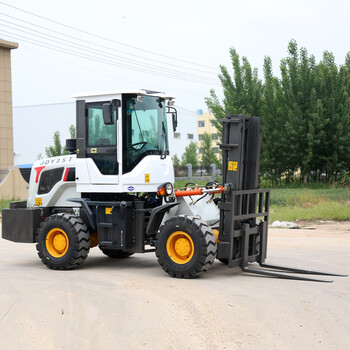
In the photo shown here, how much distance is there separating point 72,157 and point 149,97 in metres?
1.95

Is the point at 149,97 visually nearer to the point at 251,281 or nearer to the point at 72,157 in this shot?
the point at 72,157

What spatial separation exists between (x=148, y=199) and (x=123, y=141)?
1.20m

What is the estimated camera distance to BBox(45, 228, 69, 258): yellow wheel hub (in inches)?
413

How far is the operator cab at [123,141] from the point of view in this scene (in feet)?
33.1

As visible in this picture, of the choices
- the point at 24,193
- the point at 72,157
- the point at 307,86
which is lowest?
the point at 24,193

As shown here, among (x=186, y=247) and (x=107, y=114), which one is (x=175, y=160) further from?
(x=186, y=247)

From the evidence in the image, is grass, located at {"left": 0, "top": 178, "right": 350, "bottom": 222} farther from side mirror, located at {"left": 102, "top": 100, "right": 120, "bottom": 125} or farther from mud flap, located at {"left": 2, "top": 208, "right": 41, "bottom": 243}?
side mirror, located at {"left": 102, "top": 100, "right": 120, "bottom": 125}

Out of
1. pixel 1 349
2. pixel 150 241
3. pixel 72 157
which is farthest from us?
pixel 72 157

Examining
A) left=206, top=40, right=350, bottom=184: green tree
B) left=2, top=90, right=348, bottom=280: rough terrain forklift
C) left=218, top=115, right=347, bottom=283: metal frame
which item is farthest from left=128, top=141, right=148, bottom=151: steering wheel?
left=206, top=40, right=350, bottom=184: green tree

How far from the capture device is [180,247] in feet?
30.8

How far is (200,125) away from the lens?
120188 millimetres

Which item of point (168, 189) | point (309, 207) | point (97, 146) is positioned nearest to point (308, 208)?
point (309, 207)

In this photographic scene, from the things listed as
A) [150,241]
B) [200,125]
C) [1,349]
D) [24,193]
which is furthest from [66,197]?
[200,125]

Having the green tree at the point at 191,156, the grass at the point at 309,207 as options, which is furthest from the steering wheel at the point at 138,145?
the green tree at the point at 191,156
